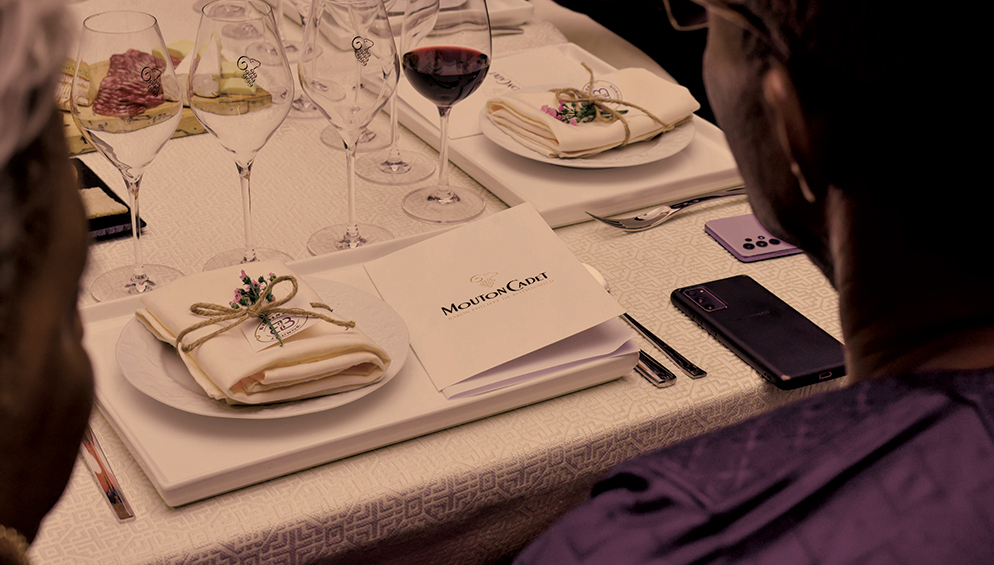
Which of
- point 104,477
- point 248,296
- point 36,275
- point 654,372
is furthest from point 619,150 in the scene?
point 36,275

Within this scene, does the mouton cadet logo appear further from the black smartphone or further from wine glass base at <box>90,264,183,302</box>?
wine glass base at <box>90,264,183,302</box>

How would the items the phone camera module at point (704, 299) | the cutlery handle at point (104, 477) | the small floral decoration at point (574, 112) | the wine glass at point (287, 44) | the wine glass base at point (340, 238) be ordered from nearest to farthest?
1. the cutlery handle at point (104, 477)
2. the phone camera module at point (704, 299)
3. the wine glass base at point (340, 238)
4. the small floral decoration at point (574, 112)
5. the wine glass at point (287, 44)

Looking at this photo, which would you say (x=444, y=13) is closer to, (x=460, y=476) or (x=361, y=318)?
(x=361, y=318)

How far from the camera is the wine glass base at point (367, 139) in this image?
1.42m

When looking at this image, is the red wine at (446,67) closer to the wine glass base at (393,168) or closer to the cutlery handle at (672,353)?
the wine glass base at (393,168)

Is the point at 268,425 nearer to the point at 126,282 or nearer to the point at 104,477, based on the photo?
the point at 104,477

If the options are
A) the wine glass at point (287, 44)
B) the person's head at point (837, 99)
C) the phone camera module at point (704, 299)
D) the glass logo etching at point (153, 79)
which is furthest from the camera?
the wine glass at point (287, 44)

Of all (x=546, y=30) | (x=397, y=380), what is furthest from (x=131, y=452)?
(x=546, y=30)

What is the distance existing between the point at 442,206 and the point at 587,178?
8.4 inches

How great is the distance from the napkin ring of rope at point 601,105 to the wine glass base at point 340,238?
37cm

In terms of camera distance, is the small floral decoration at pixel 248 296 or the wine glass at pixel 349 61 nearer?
the small floral decoration at pixel 248 296

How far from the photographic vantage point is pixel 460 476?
31.5 inches

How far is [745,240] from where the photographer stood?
119 cm

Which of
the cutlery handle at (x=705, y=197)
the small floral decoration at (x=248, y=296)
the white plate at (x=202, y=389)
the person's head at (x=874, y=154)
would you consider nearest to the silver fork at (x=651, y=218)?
the cutlery handle at (x=705, y=197)
